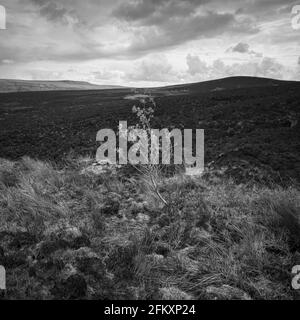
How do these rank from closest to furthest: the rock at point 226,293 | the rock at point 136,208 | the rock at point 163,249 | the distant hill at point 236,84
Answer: the rock at point 226,293, the rock at point 163,249, the rock at point 136,208, the distant hill at point 236,84

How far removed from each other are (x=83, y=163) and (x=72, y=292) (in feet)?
19.2

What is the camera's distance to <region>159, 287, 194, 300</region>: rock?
3646 millimetres

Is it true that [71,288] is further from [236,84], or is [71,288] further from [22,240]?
[236,84]

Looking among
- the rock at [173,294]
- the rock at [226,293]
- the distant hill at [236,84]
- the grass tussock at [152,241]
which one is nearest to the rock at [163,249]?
the grass tussock at [152,241]

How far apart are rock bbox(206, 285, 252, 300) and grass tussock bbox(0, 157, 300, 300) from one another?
0.01m

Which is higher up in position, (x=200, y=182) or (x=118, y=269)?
(x=200, y=182)

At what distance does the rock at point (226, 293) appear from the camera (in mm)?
3566

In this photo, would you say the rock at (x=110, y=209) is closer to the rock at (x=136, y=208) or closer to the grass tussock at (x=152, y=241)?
the grass tussock at (x=152, y=241)

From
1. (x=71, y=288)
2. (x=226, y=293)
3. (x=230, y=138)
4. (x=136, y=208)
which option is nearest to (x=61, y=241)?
(x=71, y=288)

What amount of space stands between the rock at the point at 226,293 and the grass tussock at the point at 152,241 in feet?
0.04

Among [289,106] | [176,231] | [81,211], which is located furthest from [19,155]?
→ [289,106]
